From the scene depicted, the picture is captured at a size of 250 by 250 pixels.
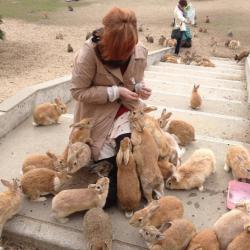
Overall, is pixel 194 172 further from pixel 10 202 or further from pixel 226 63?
pixel 226 63

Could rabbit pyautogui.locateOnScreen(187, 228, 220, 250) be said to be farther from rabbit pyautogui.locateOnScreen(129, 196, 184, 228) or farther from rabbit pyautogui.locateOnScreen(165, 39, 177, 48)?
rabbit pyautogui.locateOnScreen(165, 39, 177, 48)

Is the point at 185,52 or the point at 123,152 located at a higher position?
the point at 123,152

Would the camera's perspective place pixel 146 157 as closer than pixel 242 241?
No

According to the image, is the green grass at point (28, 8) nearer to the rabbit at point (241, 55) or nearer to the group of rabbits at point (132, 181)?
the rabbit at point (241, 55)

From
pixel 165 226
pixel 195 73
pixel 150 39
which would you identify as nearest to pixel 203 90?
pixel 195 73

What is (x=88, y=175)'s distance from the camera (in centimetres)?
482

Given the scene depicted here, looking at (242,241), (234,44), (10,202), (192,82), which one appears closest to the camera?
(242,241)

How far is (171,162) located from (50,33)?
485 inches

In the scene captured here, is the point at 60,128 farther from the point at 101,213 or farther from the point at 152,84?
the point at 152,84

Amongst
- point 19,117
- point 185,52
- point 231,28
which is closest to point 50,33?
point 185,52

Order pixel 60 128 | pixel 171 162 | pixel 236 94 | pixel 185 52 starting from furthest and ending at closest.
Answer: pixel 185 52
pixel 236 94
pixel 60 128
pixel 171 162

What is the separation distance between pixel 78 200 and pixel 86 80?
1263 mm

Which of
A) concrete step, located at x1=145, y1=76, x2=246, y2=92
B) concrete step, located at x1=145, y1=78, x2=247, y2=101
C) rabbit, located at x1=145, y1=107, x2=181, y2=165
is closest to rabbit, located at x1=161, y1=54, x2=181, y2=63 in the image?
concrete step, located at x1=145, y1=76, x2=246, y2=92

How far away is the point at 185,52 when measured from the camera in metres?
15.6
